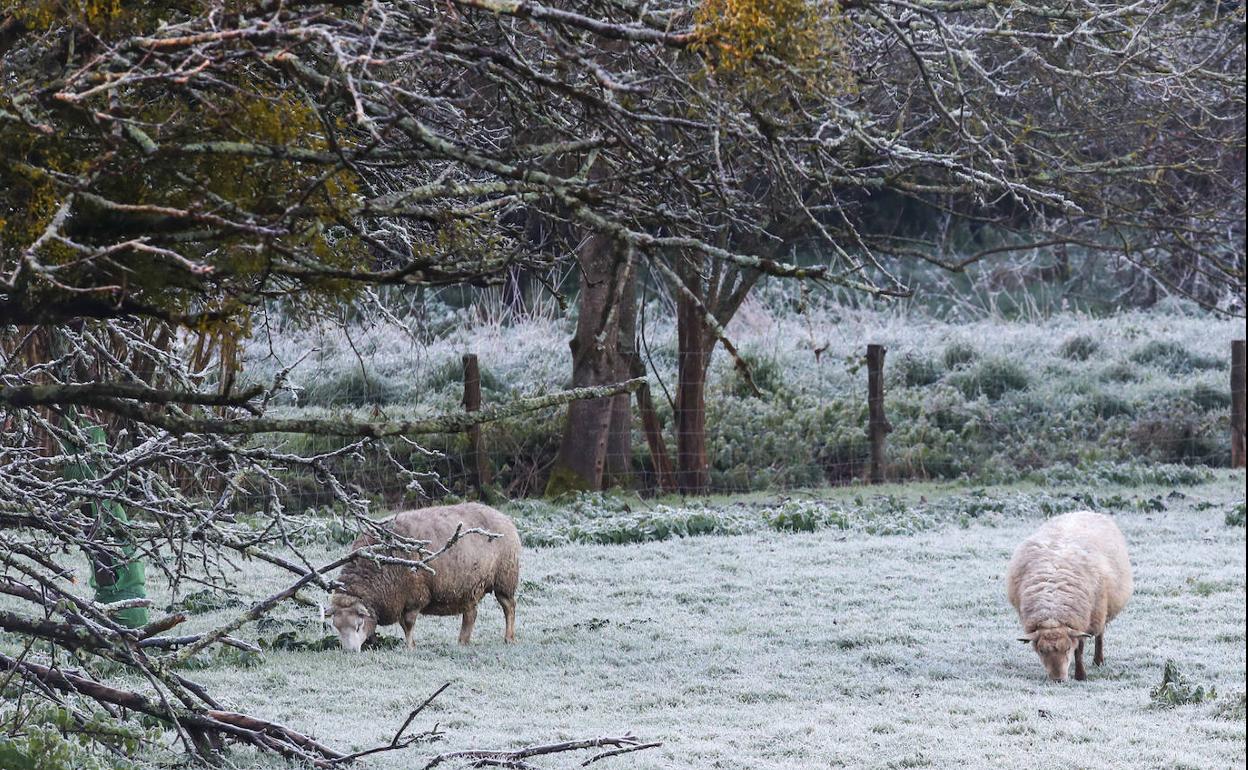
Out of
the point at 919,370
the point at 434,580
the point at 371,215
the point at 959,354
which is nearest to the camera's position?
the point at 371,215

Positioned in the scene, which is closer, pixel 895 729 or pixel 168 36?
pixel 168 36

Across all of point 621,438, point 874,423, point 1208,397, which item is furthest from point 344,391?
point 1208,397

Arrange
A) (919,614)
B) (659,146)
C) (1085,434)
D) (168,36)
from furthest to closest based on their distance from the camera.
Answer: (1085,434) → (919,614) → (659,146) → (168,36)

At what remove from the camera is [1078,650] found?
809 centimetres

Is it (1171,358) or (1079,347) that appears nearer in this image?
(1171,358)

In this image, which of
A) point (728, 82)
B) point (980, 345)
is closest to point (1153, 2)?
point (728, 82)

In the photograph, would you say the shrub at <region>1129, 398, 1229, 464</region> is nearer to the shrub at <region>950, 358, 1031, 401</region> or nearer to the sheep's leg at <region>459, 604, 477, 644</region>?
the shrub at <region>950, 358, 1031, 401</region>

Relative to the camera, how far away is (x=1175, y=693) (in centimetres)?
741

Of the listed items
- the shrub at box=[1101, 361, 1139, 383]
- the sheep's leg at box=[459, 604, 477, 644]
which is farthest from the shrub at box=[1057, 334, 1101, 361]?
the sheep's leg at box=[459, 604, 477, 644]

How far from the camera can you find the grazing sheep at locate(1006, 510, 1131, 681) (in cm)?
803

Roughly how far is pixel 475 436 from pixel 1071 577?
817 centimetres

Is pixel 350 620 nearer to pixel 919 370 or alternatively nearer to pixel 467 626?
pixel 467 626

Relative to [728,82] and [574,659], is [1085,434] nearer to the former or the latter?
[574,659]

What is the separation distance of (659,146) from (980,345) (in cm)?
1750
